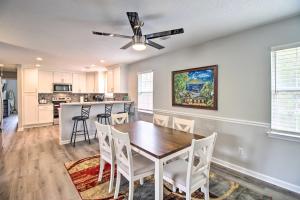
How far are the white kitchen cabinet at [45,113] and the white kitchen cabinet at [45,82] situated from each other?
2.29ft

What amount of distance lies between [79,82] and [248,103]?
23.4 ft

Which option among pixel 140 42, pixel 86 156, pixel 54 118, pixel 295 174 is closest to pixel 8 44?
pixel 86 156

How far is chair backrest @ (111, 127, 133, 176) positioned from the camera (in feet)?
5.67

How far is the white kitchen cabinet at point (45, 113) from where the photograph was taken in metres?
6.25

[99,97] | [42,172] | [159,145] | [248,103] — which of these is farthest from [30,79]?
[248,103]

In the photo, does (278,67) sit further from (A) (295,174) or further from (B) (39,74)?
→ (B) (39,74)

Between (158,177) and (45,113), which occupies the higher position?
(45,113)

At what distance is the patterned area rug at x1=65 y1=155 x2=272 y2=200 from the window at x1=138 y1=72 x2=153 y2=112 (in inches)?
98.0

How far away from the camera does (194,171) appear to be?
62.6 inches

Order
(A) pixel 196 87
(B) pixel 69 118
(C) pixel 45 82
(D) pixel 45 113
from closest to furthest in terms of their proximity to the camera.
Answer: (A) pixel 196 87
(B) pixel 69 118
(D) pixel 45 113
(C) pixel 45 82

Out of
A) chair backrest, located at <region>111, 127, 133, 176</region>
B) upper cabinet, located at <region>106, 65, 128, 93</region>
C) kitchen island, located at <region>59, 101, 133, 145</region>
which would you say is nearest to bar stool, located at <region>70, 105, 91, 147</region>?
kitchen island, located at <region>59, 101, 133, 145</region>

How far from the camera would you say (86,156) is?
10.9 feet

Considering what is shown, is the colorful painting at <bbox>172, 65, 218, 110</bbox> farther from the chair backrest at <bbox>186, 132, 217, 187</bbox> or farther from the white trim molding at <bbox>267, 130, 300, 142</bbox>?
the chair backrest at <bbox>186, 132, 217, 187</bbox>

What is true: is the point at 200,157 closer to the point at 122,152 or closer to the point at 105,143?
the point at 122,152
